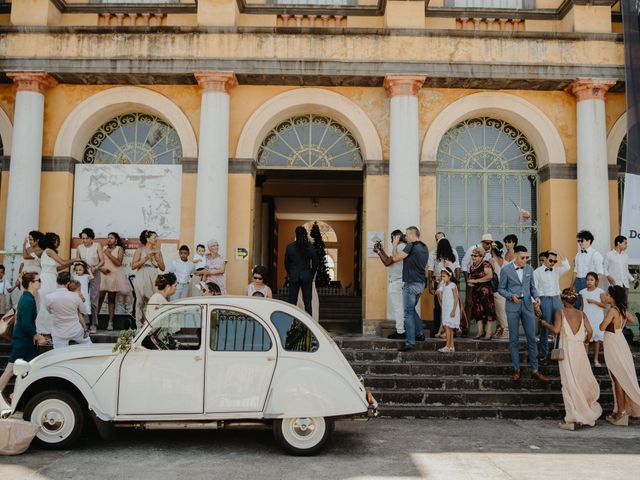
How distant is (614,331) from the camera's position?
26.3 ft

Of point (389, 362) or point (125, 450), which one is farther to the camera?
point (389, 362)

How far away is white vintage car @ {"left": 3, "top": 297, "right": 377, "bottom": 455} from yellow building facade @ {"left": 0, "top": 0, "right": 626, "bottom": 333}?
5115 millimetres

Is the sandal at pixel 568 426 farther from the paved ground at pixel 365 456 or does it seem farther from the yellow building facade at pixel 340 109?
the yellow building facade at pixel 340 109

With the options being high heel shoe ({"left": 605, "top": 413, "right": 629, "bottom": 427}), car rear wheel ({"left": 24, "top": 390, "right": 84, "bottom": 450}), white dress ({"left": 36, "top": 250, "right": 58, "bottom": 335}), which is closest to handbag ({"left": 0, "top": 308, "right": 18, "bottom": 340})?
white dress ({"left": 36, "top": 250, "right": 58, "bottom": 335})

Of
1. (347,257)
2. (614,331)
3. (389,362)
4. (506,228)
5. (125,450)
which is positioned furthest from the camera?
(347,257)

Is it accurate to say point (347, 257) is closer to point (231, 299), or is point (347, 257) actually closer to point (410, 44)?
point (410, 44)

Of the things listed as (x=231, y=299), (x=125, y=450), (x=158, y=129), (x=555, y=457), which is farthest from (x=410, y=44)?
(x=125, y=450)

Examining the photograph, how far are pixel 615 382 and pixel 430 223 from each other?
15.8 ft

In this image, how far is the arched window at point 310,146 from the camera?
12453 mm

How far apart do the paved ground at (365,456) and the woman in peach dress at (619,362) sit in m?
0.41

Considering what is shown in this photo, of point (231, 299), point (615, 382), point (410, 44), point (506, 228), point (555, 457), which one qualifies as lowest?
point (555, 457)

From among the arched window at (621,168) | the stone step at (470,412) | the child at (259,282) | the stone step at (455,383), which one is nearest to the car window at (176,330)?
the child at (259,282)

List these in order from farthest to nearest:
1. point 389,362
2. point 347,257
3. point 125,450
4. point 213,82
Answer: point 347,257, point 213,82, point 389,362, point 125,450

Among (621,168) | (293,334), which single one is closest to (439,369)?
(293,334)
